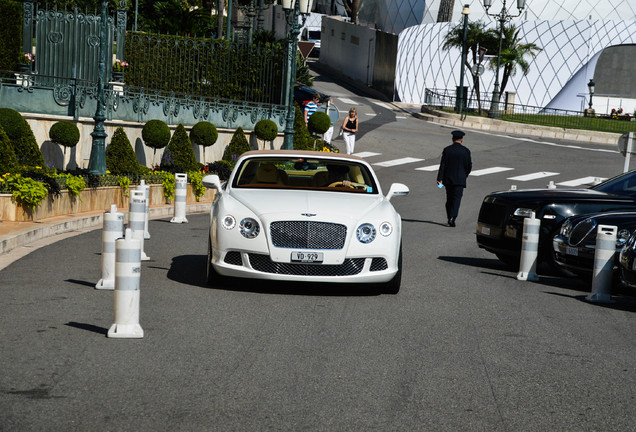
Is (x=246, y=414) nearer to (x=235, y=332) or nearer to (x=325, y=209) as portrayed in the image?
(x=235, y=332)

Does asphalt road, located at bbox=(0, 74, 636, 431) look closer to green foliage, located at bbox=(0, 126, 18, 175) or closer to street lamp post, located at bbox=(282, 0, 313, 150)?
green foliage, located at bbox=(0, 126, 18, 175)

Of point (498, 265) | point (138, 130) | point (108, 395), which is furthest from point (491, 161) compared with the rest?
point (108, 395)

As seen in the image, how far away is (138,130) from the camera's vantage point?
77.9 ft

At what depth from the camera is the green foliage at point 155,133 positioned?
23.3m

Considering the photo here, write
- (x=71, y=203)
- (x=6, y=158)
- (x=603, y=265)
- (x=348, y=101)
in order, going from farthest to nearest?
(x=348, y=101) → (x=71, y=203) → (x=6, y=158) → (x=603, y=265)

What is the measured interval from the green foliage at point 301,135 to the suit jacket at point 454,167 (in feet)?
39.9

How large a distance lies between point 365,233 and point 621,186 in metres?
5.94

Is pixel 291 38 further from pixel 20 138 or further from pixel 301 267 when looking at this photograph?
pixel 301 267


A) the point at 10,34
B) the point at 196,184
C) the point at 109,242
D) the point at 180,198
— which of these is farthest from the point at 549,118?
the point at 109,242

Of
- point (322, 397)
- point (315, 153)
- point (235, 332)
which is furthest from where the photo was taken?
point (315, 153)

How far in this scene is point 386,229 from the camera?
10.3m

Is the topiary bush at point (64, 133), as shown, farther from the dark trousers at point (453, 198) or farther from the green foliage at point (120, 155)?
the dark trousers at point (453, 198)

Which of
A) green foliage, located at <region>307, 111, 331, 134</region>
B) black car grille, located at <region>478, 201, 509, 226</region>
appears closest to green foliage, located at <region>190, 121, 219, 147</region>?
green foliage, located at <region>307, 111, 331, 134</region>

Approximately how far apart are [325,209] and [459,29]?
49810 mm
